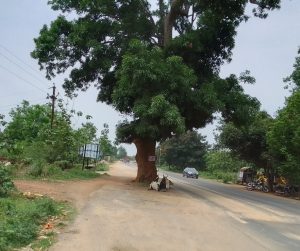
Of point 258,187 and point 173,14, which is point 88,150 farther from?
point 173,14

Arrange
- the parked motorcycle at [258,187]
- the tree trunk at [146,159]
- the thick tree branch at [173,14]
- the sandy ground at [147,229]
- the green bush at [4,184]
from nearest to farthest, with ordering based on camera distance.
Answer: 1. the sandy ground at [147,229]
2. the green bush at [4,184]
3. the thick tree branch at [173,14]
4. the tree trunk at [146,159]
5. the parked motorcycle at [258,187]

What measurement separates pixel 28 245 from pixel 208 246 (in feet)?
11.9

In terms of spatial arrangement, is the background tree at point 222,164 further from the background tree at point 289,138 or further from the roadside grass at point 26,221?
the roadside grass at point 26,221

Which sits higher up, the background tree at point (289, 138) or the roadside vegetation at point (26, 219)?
the background tree at point (289, 138)

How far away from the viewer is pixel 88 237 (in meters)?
10.1

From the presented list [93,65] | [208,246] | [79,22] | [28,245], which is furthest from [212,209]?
[79,22]

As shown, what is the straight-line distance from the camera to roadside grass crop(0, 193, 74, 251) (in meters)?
8.70

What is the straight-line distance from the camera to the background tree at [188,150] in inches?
3514

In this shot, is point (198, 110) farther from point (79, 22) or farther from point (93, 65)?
point (79, 22)

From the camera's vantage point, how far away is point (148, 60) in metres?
25.2

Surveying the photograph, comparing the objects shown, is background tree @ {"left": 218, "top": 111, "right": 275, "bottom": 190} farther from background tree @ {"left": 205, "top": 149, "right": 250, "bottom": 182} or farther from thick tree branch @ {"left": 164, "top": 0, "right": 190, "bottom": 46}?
background tree @ {"left": 205, "top": 149, "right": 250, "bottom": 182}

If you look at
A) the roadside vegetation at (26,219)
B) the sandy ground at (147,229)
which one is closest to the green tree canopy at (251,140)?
the sandy ground at (147,229)

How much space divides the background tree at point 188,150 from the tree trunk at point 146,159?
58.0 m

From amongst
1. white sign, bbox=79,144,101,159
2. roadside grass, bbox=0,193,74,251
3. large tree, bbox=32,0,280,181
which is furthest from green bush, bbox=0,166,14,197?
white sign, bbox=79,144,101,159
